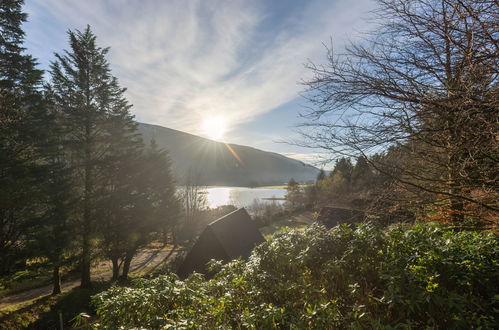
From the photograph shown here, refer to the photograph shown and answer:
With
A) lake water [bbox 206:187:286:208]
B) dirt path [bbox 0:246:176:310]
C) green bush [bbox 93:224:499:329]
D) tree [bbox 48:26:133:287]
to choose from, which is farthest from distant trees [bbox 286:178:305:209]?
green bush [bbox 93:224:499:329]

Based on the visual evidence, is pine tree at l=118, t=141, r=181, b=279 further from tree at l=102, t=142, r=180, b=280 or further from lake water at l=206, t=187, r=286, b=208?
lake water at l=206, t=187, r=286, b=208

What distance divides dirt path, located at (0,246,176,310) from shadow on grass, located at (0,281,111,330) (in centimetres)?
202

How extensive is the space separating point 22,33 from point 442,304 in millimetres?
17363

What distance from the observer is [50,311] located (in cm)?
1132

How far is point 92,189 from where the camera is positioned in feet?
43.6

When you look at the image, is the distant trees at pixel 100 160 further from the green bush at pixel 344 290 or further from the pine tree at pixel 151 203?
the green bush at pixel 344 290

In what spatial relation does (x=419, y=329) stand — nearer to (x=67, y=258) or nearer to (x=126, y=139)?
(x=67, y=258)

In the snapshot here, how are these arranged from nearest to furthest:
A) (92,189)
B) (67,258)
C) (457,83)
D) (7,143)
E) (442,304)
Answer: (442,304)
(457,83)
(7,143)
(67,258)
(92,189)

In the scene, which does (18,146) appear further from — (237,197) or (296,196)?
(237,197)

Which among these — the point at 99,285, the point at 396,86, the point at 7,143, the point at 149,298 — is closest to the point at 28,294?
the point at 99,285

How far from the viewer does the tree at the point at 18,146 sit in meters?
10.1

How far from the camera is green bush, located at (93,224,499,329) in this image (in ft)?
8.16

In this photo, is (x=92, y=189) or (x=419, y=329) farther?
(x=92, y=189)

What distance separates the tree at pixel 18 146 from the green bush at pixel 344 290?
1088 centimetres
